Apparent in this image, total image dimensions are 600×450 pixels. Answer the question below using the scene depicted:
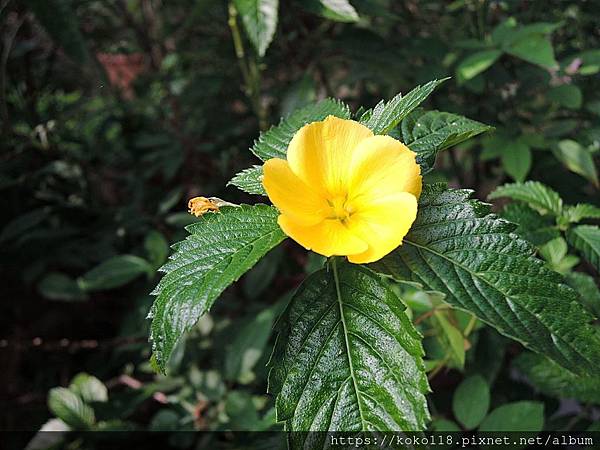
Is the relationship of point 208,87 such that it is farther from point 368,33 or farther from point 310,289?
point 310,289

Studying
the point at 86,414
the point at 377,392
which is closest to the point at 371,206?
the point at 377,392

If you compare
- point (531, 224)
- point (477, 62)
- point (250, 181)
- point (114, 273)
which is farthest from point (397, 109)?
point (114, 273)

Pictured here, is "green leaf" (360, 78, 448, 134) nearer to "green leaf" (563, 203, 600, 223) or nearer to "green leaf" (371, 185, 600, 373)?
"green leaf" (371, 185, 600, 373)

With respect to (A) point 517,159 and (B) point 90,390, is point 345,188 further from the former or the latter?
(B) point 90,390

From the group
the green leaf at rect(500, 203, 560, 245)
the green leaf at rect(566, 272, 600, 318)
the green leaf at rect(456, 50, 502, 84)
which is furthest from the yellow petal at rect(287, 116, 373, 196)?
the green leaf at rect(456, 50, 502, 84)

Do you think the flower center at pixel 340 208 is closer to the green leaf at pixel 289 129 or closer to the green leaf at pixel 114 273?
the green leaf at pixel 289 129

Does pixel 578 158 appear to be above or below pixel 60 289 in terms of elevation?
above
